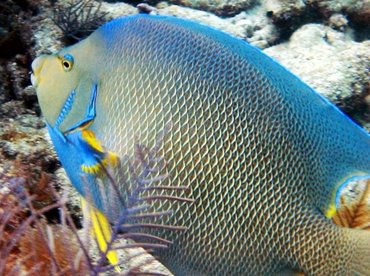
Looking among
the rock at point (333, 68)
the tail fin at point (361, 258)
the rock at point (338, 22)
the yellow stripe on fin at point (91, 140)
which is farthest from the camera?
the rock at point (338, 22)

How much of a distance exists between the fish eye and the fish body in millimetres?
56

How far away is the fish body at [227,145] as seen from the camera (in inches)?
64.3

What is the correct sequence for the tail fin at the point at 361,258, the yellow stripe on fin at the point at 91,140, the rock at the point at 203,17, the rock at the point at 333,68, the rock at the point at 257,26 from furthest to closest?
the rock at the point at 257,26 → the rock at the point at 203,17 → the rock at the point at 333,68 → the yellow stripe on fin at the point at 91,140 → the tail fin at the point at 361,258

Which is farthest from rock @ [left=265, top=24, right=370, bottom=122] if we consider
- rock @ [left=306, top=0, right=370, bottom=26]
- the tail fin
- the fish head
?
the fish head

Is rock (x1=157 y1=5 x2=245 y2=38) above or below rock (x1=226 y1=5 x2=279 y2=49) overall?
Answer: above

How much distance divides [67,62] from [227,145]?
77 centimetres

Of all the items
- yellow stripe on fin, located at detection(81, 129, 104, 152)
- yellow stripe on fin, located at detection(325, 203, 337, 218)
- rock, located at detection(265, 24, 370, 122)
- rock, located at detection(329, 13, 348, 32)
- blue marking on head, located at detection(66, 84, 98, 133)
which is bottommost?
rock, located at detection(265, 24, 370, 122)

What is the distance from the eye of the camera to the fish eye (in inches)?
72.9

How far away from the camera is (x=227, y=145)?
1653mm

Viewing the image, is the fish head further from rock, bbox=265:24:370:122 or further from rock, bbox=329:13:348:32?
rock, bbox=329:13:348:32

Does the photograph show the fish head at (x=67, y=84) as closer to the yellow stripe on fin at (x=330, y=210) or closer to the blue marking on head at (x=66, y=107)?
the blue marking on head at (x=66, y=107)

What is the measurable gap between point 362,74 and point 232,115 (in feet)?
7.83

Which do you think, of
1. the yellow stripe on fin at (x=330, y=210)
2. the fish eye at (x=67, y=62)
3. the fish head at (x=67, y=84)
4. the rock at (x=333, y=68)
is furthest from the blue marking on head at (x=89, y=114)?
the rock at (x=333, y=68)

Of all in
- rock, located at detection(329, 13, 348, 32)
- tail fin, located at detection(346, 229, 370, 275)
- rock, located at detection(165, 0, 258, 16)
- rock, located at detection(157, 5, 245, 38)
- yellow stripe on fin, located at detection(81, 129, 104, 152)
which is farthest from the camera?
rock, located at detection(165, 0, 258, 16)
